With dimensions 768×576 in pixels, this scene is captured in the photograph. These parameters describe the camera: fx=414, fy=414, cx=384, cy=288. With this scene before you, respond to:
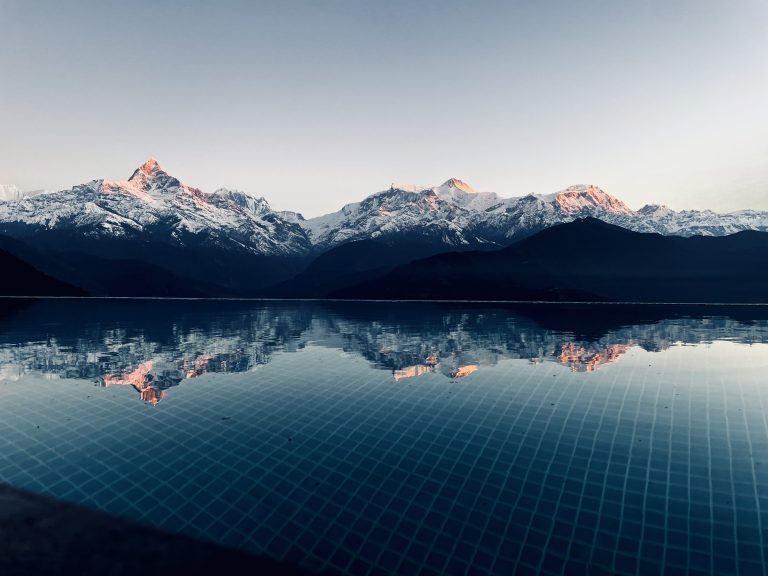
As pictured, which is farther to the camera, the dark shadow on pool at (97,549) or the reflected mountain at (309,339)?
the reflected mountain at (309,339)

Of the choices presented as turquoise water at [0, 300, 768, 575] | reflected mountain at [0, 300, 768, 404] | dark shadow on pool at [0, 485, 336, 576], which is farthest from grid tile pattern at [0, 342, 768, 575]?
reflected mountain at [0, 300, 768, 404]

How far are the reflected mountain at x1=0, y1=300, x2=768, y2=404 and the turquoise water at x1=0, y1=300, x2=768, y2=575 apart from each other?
646mm

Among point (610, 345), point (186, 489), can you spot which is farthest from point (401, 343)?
point (186, 489)

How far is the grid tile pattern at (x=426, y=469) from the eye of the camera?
1662 centimetres

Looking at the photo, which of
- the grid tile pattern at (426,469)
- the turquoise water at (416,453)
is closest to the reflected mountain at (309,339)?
the turquoise water at (416,453)

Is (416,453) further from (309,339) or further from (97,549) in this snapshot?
(309,339)

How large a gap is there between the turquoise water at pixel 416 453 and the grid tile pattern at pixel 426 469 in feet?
0.33

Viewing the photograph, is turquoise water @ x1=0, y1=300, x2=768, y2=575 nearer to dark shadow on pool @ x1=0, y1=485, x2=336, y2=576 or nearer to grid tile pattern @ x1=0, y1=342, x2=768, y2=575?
grid tile pattern @ x1=0, y1=342, x2=768, y2=575

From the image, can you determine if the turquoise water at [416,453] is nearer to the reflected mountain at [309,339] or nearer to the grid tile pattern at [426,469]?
the grid tile pattern at [426,469]

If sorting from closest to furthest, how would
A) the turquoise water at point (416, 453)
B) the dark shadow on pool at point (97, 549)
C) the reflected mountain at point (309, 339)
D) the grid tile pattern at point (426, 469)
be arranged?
the dark shadow on pool at point (97, 549), the grid tile pattern at point (426, 469), the turquoise water at point (416, 453), the reflected mountain at point (309, 339)

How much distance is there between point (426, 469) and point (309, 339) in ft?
133

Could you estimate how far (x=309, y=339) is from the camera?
197 feet

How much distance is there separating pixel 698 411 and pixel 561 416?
33.7 ft

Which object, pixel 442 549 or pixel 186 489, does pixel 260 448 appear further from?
pixel 442 549
